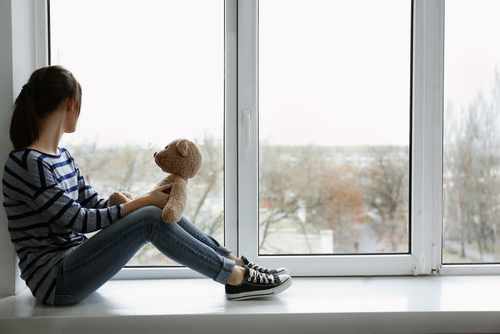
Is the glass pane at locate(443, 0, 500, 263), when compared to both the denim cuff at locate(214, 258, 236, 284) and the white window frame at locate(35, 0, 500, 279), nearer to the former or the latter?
the white window frame at locate(35, 0, 500, 279)

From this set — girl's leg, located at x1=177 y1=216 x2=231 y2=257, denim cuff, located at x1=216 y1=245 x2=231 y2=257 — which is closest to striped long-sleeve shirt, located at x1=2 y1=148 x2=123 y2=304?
girl's leg, located at x1=177 y1=216 x2=231 y2=257

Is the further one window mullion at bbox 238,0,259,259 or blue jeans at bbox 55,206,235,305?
window mullion at bbox 238,0,259,259

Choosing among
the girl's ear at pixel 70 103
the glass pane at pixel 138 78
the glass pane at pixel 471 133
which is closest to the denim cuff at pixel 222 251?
the glass pane at pixel 138 78

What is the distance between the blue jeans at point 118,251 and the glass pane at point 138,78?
0.38 metres

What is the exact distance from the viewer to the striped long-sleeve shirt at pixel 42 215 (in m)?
1.15

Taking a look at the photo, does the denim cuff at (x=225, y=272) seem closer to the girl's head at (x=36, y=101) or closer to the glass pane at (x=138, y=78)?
the glass pane at (x=138, y=78)

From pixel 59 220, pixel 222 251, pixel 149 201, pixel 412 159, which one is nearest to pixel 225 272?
pixel 222 251

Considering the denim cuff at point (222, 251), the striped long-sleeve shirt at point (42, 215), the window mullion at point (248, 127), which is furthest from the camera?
the window mullion at point (248, 127)

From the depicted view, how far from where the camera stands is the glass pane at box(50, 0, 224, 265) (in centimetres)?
152

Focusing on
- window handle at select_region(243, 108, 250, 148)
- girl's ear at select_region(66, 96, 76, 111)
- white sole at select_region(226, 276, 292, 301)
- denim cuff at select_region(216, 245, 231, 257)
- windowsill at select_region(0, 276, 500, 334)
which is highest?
girl's ear at select_region(66, 96, 76, 111)

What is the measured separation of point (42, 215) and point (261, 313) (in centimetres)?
76

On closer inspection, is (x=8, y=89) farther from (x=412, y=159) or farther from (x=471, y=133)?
(x=471, y=133)

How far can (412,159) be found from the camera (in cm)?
158

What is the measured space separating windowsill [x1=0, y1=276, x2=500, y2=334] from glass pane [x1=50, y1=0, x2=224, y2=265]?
1.61 feet
